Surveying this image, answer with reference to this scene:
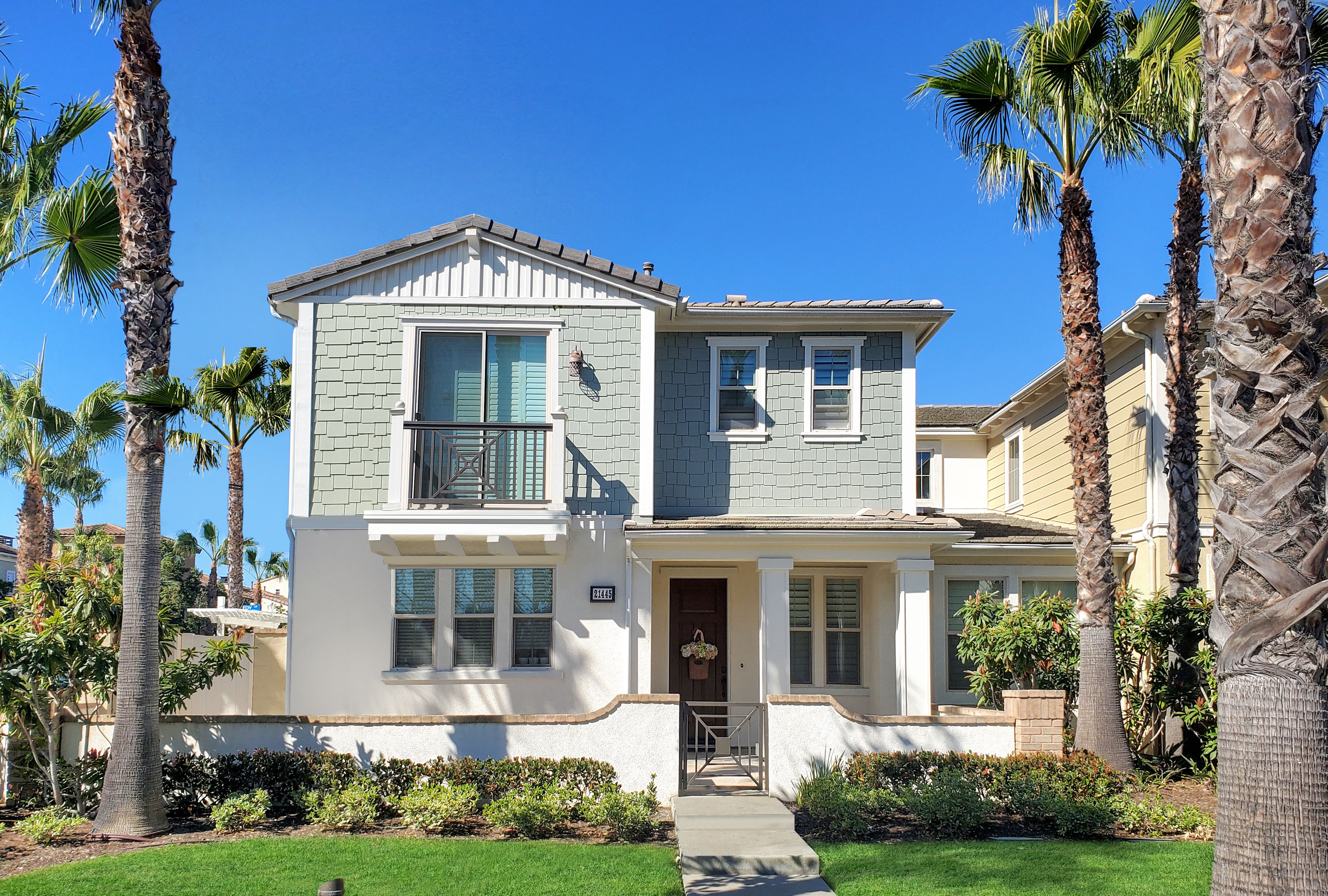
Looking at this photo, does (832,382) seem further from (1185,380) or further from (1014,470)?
(1014,470)

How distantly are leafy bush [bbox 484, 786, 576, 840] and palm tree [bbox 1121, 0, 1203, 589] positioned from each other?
9457 mm

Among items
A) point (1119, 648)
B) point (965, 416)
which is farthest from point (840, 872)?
point (965, 416)

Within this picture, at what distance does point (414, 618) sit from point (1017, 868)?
861cm

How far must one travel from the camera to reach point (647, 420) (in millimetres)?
14922

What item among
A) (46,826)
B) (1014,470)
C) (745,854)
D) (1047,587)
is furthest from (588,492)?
(1014,470)

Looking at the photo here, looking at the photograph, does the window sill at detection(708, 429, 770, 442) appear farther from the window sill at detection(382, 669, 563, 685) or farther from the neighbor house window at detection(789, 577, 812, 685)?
the window sill at detection(382, 669, 563, 685)

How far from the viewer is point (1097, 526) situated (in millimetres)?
12859

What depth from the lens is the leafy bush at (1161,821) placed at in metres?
10.7

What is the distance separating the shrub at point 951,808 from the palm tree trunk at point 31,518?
2542 cm

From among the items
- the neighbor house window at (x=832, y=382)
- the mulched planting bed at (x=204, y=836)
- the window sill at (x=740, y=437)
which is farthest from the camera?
the neighbor house window at (x=832, y=382)

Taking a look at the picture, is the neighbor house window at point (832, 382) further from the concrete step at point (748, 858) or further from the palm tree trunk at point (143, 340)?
the palm tree trunk at point (143, 340)

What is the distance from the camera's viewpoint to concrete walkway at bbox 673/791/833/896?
889 cm

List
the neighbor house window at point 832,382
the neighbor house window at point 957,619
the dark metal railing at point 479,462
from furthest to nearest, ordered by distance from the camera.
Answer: the neighbor house window at point 957,619, the neighbor house window at point 832,382, the dark metal railing at point 479,462

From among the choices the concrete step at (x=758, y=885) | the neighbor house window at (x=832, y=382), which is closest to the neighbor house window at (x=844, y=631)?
the neighbor house window at (x=832, y=382)
